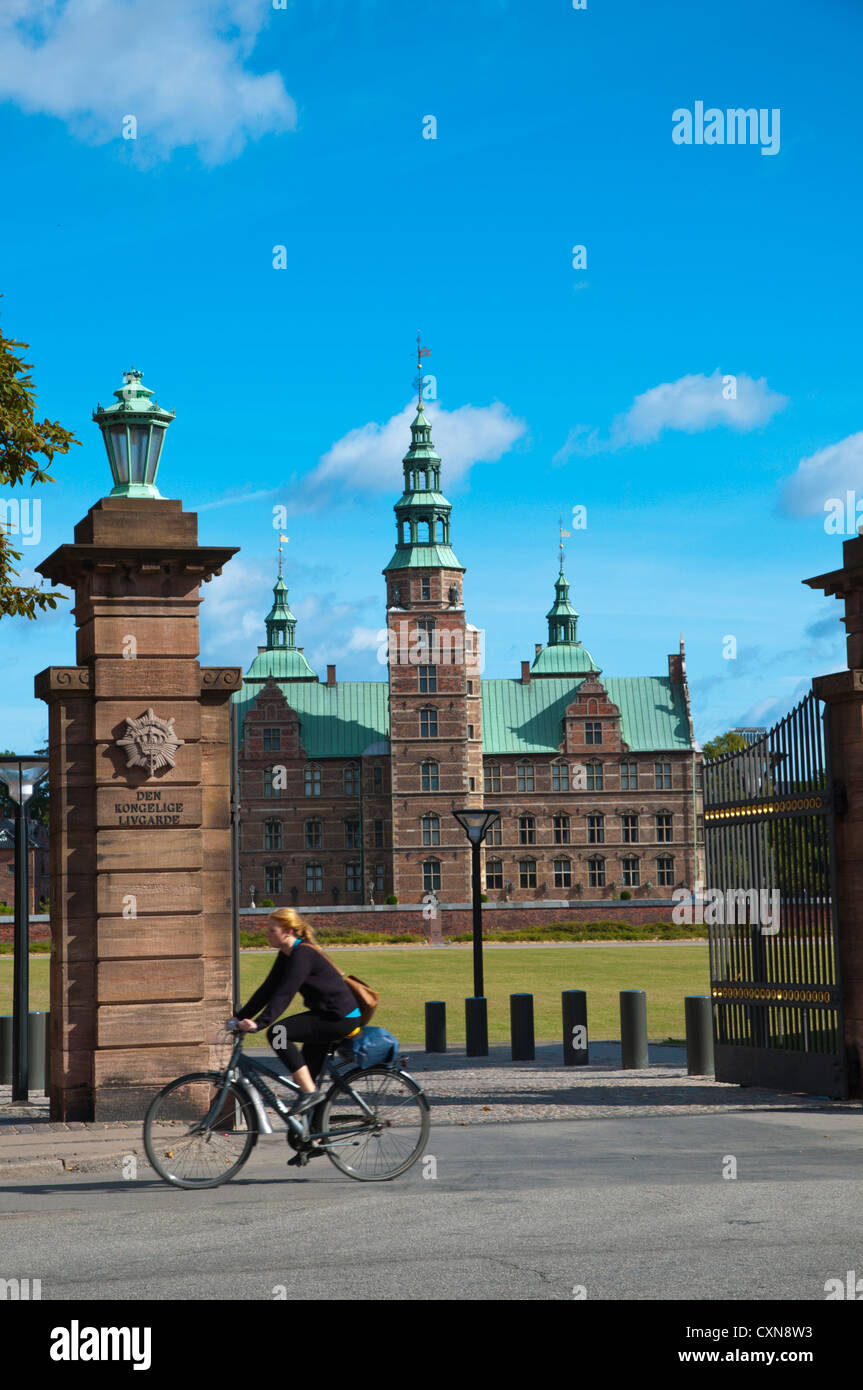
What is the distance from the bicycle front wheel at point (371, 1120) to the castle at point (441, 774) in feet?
213

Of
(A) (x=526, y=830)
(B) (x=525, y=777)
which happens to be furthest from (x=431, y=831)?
(B) (x=525, y=777)

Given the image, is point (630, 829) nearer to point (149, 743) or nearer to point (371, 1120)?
point (149, 743)

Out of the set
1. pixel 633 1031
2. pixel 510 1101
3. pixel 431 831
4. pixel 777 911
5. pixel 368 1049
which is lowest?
pixel 510 1101

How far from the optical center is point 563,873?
261 ft

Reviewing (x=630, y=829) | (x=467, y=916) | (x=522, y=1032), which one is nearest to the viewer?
(x=522, y=1032)

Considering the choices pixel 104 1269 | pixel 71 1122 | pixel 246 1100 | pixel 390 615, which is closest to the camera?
pixel 104 1269

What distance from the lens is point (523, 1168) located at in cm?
971

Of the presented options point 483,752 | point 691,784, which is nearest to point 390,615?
point 483,752

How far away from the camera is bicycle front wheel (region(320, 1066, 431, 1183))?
30.2 feet

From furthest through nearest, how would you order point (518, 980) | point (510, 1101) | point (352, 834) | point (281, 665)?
1. point (281, 665)
2. point (352, 834)
3. point (518, 980)
4. point (510, 1101)

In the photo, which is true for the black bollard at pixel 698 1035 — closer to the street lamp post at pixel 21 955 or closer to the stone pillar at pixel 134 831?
the stone pillar at pixel 134 831

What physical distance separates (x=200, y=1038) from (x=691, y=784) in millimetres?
70575

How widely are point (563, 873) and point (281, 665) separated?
65.7 feet
